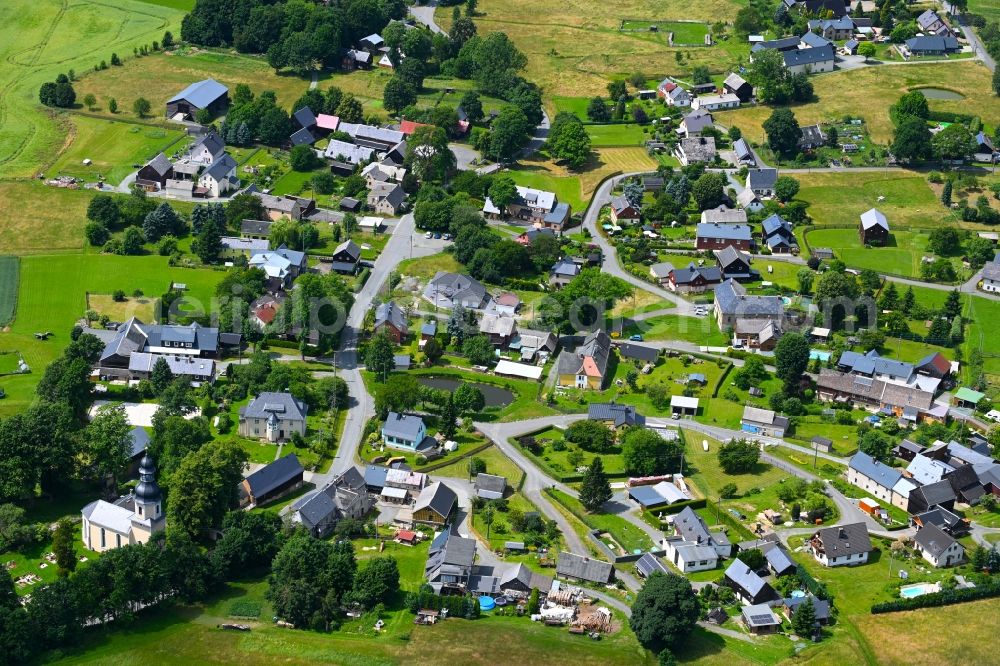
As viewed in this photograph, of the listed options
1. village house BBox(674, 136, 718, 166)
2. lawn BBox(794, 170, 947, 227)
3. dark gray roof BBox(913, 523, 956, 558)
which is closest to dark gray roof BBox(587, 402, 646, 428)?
dark gray roof BBox(913, 523, 956, 558)

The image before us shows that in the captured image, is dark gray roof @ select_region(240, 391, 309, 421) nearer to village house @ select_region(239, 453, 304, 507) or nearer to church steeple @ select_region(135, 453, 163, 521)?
village house @ select_region(239, 453, 304, 507)

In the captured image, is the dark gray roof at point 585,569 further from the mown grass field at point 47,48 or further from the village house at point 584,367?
the mown grass field at point 47,48

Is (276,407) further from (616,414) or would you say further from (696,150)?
(696,150)

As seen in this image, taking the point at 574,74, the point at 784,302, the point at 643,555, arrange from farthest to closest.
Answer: the point at 574,74 → the point at 784,302 → the point at 643,555

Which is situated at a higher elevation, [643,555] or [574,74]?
[574,74]

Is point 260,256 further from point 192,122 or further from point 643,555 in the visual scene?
point 643,555

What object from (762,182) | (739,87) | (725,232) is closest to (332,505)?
(725,232)

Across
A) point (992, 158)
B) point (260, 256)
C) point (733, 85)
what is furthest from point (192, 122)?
point (992, 158)
